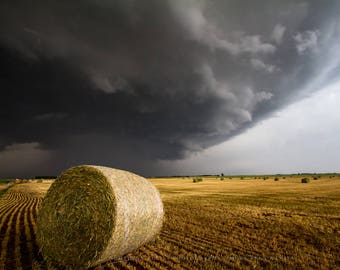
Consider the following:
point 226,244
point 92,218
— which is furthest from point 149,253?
point 226,244

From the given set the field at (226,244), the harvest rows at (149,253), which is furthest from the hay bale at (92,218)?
the field at (226,244)

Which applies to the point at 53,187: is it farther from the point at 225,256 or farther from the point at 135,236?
the point at 225,256

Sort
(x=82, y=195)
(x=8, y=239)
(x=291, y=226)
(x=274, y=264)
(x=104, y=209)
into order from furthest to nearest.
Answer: (x=291, y=226) < (x=8, y=239) < (x=82, y=195) < (x=104, y=209) < (x=274, y=264)

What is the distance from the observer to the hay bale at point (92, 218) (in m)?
5.96

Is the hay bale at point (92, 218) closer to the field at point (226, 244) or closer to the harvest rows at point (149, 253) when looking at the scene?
the harvest rows at point (149, 253)

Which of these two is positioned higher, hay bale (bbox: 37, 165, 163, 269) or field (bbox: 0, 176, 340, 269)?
hay bale (bbox: 37, 165, 163, 269)

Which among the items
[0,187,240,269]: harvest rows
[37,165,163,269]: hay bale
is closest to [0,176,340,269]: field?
[0,187,240,269]: harvest rows

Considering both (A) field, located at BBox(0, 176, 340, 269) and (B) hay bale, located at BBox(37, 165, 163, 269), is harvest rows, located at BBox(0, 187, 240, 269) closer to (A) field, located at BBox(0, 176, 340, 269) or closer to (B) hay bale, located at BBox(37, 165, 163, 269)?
(A) field, located at BBox(0, 176, 340, 269)

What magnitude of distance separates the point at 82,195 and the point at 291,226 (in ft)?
25.6

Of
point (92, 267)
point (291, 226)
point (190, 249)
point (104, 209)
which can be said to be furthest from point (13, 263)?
point (291, 226)

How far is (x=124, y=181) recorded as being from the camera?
279 inches

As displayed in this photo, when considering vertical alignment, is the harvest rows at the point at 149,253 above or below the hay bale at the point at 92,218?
below

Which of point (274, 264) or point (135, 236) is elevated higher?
point (135, 236)

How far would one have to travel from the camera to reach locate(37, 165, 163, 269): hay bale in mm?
5957
